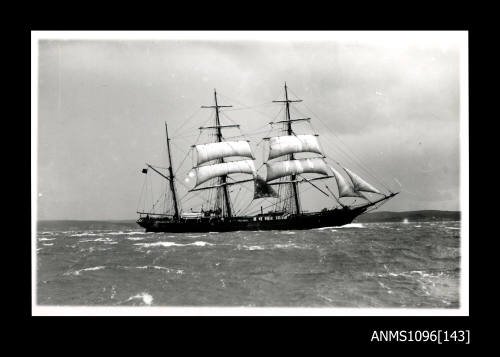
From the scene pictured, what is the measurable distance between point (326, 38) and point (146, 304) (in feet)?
29.8

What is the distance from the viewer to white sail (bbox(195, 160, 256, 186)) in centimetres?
3778

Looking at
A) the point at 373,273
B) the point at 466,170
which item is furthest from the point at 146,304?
the point at 466,170

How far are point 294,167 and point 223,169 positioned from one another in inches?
245

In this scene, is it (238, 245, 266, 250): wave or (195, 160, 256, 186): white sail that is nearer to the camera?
(238, 245, 266, 250): wave

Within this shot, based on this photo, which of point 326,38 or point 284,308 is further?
point 326,38

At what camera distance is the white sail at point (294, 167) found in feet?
112

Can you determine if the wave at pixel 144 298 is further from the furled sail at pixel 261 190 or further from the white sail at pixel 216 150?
the white sail at pixel 216 150

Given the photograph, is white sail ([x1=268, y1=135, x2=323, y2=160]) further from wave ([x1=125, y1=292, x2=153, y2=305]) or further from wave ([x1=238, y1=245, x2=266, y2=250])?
wave ([x1=125, y1=292, x2=153, y2=305])

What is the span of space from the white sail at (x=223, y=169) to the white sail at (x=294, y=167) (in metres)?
2.26

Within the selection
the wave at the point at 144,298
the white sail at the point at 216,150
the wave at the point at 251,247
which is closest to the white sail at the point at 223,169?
the white sail at the point at 216,150

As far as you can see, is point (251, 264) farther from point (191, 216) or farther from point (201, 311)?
point (191, 216)

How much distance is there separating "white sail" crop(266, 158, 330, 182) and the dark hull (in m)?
3.32

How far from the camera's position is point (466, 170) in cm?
1290

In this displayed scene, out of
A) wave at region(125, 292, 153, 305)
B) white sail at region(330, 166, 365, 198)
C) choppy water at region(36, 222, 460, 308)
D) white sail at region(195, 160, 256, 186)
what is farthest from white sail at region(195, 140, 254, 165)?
wave at region(125, 292, 153, 305)
